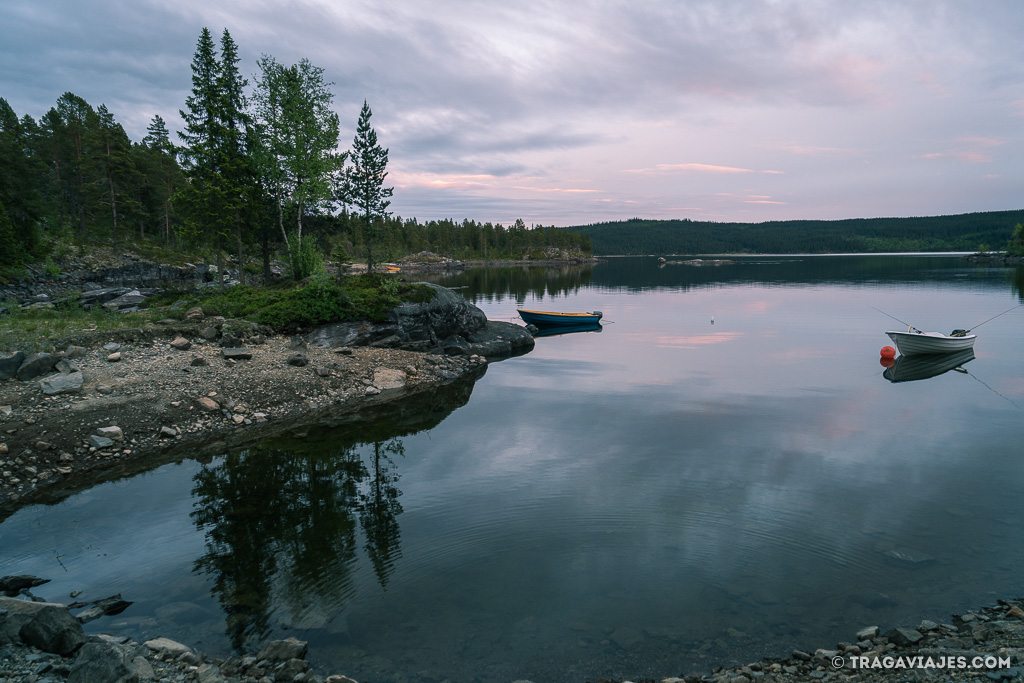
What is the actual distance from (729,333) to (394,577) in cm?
4091

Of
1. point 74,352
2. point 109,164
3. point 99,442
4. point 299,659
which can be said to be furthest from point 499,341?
point 109,164

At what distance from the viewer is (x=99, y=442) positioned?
15.7m

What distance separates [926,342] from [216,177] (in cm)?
4741

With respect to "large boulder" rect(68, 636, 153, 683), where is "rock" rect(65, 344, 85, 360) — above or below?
above

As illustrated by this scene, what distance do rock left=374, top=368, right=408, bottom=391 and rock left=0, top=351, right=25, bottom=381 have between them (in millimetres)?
12691

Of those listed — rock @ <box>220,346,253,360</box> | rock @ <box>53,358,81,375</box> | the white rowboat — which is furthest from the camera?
the white rowboat

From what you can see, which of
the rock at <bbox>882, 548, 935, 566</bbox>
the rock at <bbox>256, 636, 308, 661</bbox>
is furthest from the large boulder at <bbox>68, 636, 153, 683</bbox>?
the rock at <bbox>882, 548, 935, 566</bbox>

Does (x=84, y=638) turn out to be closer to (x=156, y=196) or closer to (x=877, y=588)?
(x=877, y=588)

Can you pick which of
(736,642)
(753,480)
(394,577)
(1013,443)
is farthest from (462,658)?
(1013,443)

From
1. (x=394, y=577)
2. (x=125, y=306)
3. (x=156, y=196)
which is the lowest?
(x=394, y=577)

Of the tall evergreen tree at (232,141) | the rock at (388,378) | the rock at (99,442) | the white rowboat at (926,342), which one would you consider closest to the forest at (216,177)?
the tall evergreen tree at (232,141)

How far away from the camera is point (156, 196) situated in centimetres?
7744

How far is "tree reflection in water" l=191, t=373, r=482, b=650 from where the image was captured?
9.75 m

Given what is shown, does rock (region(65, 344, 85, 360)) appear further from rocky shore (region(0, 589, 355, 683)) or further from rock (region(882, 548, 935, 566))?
rock (region(882, 548, 935, 566))
